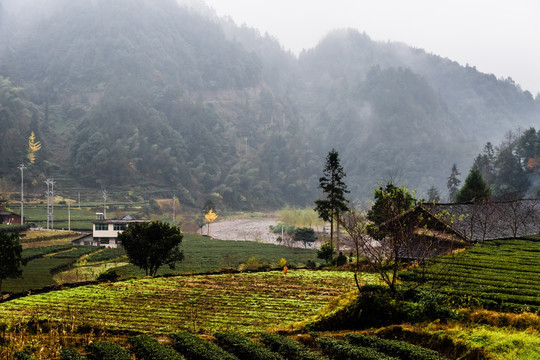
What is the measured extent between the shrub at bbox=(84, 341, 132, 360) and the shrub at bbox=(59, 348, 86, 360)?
42cm

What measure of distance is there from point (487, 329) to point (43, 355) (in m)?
14.8

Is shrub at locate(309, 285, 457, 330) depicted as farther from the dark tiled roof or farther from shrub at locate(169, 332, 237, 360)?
the dark tiled roof

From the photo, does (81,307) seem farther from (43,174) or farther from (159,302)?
(43,174)

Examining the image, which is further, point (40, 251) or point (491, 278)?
point (40, 251)

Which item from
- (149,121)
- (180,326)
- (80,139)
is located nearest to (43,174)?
(80,139)

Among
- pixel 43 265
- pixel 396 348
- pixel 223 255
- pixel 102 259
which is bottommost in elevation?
pixel 223 255

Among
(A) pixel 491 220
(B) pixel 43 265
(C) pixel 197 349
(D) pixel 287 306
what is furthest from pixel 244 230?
(C) pixel 197 349

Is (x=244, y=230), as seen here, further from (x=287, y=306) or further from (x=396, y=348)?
(x=396, y=348)

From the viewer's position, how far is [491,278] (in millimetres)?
20875

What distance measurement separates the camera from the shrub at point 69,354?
12.2 m

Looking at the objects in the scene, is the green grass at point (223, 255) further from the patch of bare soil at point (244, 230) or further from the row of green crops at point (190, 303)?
the row of green crops at point (190, 303)

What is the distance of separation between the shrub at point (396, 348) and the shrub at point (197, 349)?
414 centimetres

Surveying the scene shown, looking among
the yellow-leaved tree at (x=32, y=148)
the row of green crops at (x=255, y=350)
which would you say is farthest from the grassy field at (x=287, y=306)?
the yellow-leaved tree at (x=32, y=148)

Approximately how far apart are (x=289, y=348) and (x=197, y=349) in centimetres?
289
